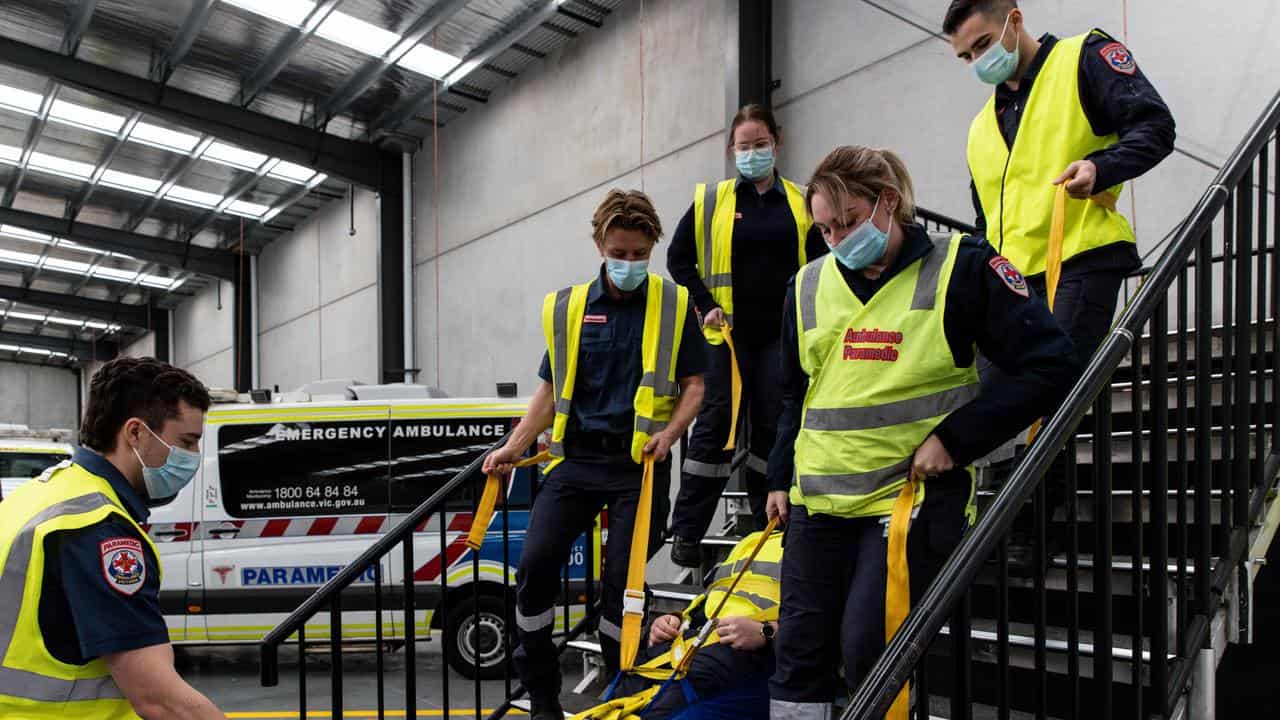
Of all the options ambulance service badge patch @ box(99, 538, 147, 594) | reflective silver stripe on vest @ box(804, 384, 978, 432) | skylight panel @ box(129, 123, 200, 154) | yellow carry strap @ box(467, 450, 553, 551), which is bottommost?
yellow carry strap @ box(467, 450, 553, 551)

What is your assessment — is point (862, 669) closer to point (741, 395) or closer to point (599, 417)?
point (599, 417)

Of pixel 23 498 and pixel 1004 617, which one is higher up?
pixel 23 498

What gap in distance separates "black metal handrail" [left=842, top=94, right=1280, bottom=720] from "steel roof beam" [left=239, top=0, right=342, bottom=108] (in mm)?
8681

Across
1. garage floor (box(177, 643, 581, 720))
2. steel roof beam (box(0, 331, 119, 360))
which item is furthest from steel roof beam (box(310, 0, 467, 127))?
steel roof beam (box(0, 331, 119, 360))

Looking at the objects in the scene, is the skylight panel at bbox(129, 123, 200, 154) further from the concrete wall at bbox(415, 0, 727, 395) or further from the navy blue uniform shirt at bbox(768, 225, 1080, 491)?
the navy blue uniform shirt at bbox(768, 225, 1080, 491)

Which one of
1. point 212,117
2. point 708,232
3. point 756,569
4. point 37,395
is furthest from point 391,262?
point 37,395

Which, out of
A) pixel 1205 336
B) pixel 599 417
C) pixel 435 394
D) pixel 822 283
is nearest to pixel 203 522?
pixel 435 394

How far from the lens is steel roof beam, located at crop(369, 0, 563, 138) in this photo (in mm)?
9758

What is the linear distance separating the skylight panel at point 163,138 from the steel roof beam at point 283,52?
1.37 m

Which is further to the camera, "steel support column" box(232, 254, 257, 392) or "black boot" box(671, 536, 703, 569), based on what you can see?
"steel support column" box(232, 254, 257, 392)

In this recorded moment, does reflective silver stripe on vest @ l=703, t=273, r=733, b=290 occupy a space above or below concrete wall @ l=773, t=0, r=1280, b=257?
below

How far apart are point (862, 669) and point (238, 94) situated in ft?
39.3

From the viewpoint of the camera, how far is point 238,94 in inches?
471

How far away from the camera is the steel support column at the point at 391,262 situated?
13508 millimetres
